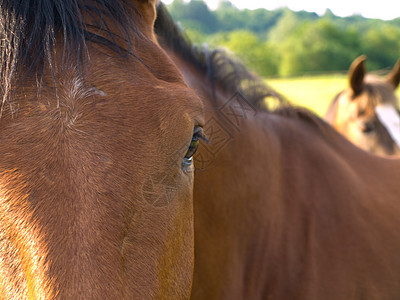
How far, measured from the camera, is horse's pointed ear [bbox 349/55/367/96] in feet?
15.7

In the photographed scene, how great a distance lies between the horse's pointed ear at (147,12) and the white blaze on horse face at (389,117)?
4.20 m

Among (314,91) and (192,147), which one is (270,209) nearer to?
(192,147)

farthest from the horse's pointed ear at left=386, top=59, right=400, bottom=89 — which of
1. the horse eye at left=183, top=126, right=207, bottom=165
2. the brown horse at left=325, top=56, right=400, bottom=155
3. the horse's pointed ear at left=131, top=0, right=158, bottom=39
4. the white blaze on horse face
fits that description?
the horse eye at left=183, top=126, right=207, bottom=165

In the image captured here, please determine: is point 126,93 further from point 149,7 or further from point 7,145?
point 149,7

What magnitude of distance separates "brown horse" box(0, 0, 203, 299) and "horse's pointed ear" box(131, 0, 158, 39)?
0.12 m

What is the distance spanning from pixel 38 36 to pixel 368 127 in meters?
5.23

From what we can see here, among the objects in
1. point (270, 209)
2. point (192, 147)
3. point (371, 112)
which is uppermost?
point (192, 147)

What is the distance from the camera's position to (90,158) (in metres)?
1.09

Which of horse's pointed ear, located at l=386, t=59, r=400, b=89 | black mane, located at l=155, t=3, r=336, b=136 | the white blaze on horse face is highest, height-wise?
black mane, located at l=155, t=3, r=336, b=136

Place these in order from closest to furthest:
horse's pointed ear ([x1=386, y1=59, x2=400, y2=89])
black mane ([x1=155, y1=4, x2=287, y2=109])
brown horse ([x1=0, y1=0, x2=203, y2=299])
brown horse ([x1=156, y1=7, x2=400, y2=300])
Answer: brown horse ([x1=0, y1=0, x2=203, y2=299]) → brown horse ([x1=156, y1=7, x2=400, y2=300]) → black mane ([x1=155, y1=4, x2=287, y2=109]) → horse's pointed ear ([x1=386, y1=59, x2=400, y2=89])

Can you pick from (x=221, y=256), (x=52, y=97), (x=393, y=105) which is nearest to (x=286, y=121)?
(x=221, y=256)

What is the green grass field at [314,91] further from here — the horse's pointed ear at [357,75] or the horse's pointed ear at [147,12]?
the horse's pointed ear at [147,12]

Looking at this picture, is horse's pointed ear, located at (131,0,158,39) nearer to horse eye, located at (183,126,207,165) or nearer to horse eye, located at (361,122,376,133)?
horse eye, located at (183,126,207,165)

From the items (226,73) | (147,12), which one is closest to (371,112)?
(226,73)
